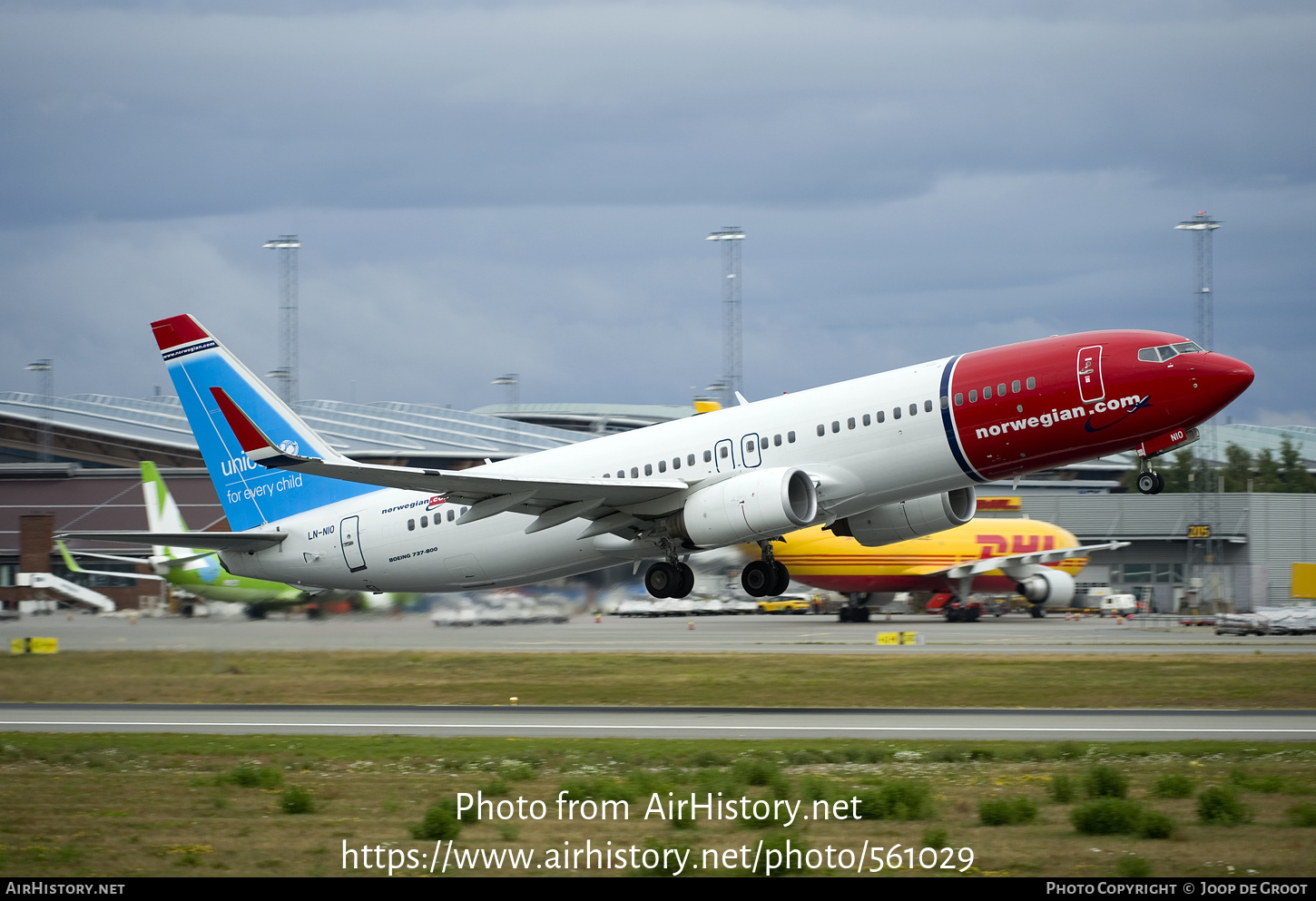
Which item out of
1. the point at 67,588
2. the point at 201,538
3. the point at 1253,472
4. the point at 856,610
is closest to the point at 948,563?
the point at 856,610

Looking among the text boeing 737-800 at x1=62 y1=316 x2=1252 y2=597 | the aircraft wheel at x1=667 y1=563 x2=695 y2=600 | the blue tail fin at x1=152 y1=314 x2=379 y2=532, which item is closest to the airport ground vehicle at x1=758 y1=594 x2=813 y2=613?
the blue tail fin at x1=152 y1=314 x2=379 y2=532

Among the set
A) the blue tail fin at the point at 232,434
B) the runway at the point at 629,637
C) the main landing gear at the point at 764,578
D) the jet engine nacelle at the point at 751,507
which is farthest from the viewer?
the runway at the point at 629,637

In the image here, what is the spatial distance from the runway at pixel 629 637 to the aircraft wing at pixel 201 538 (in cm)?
1107

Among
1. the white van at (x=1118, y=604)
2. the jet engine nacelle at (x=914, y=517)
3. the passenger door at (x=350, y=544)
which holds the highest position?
the jet engine nacelle at (x=914, y=517)

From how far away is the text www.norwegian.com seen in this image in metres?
16.0

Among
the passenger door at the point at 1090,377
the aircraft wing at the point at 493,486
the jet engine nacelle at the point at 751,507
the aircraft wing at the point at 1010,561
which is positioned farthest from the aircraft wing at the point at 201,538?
the aircraft wing at the point at 1010,561

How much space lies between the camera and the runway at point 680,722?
1192 inches

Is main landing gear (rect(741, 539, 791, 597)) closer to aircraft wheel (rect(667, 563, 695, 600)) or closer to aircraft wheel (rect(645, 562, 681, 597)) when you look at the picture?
aircraft wheel (rect(667, 563, 695, 600))

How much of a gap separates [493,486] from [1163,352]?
14015 mm

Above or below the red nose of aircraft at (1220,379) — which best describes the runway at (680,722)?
below

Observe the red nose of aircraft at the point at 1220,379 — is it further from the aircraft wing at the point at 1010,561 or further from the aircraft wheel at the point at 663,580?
the aircraft wing at the point at 1010,561

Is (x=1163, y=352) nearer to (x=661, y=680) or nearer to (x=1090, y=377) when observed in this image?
(x=1090, y=377)

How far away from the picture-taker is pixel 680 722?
33.1 meters

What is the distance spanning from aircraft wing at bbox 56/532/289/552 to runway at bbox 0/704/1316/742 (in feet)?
15.1
